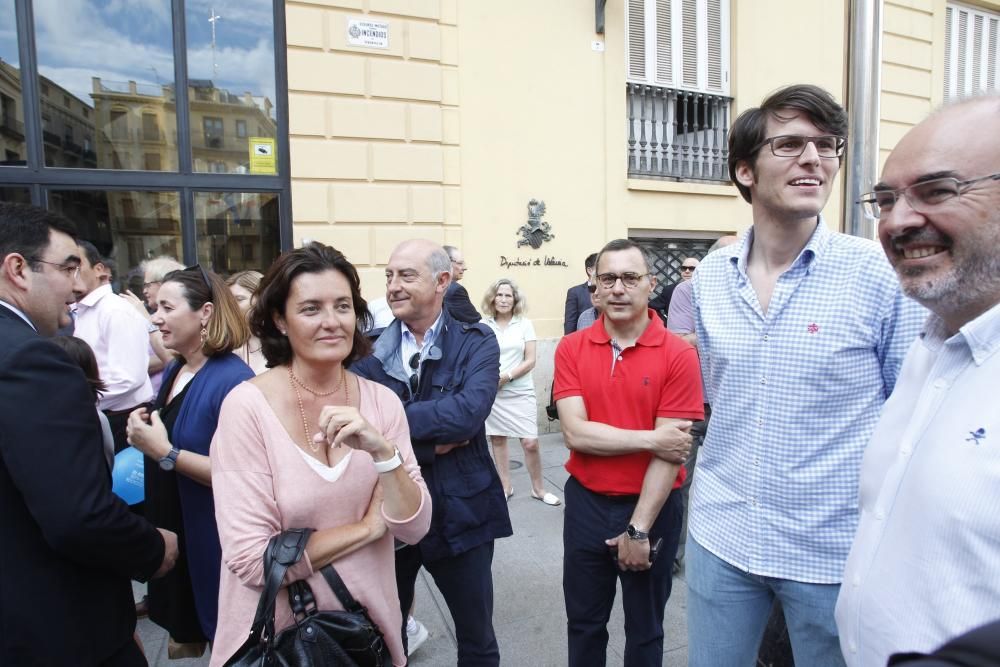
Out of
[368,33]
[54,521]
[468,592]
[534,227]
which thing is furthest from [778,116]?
[368,33]

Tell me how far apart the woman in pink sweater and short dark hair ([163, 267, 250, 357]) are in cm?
65

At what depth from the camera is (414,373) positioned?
2.56 meters

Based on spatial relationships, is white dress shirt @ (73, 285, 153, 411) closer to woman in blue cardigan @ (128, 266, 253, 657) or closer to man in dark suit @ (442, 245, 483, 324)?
woman in blue cardigan @ (128, 266, 253, 657)

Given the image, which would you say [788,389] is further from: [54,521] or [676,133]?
[676,133]

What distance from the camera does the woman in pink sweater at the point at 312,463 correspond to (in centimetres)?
170

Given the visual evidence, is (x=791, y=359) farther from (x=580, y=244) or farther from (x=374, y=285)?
(x=580, y=244)

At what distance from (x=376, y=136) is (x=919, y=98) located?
28.4 ft

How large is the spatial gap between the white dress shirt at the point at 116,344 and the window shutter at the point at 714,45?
25.8ft

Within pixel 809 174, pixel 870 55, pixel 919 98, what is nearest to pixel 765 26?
pixel 919 98

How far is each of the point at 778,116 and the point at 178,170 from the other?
6.37 meters

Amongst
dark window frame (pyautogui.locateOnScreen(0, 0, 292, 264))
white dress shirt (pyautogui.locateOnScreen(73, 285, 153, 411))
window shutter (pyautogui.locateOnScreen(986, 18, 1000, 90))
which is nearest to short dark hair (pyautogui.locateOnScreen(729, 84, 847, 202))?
white dress shirt (pyautogui.locateOnScreen(73, 285, 153, 411))

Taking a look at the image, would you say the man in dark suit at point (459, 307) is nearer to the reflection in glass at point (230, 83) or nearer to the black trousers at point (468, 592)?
the black trousers at point (468, 592)

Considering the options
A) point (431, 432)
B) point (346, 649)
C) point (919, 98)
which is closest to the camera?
point (346, 649)

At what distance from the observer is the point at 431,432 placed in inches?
90.7
